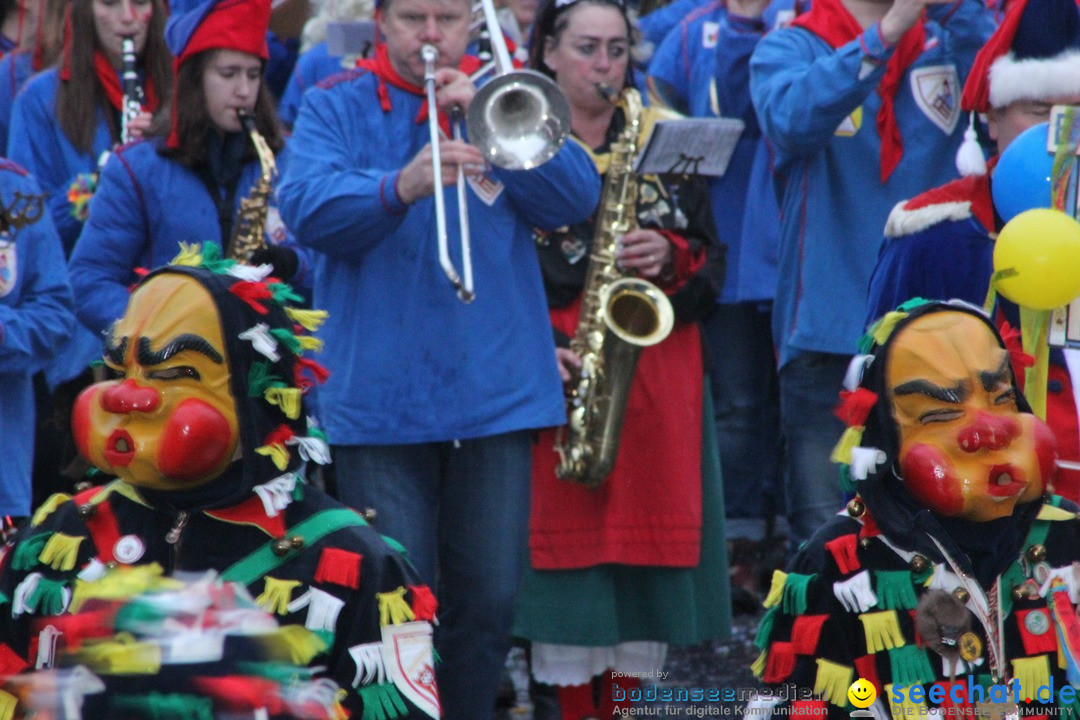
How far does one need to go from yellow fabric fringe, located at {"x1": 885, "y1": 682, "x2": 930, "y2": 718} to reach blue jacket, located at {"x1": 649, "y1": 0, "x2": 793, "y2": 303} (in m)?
3.61

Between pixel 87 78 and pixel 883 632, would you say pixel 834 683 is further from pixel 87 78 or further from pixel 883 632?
pixel 87 78

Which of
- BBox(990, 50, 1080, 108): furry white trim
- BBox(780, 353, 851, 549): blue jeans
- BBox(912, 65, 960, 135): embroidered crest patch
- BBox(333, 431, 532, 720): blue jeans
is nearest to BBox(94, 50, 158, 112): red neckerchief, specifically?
BBox(333, 431, 532, 720): blue jeans

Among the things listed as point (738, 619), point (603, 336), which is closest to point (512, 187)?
point (603, 336)

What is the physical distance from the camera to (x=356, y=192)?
4.53 m

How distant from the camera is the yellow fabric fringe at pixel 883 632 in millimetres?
3332

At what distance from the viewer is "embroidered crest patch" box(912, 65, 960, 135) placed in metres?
5.52

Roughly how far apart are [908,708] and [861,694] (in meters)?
0.10

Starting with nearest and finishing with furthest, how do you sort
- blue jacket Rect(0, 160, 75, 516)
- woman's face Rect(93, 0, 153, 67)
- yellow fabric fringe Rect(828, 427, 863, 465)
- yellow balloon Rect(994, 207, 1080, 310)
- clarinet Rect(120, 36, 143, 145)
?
yellow fabric fringe Rect(828, 427, 863, 465)
yellow balloon Rect(994, 207, 1080, 310)
blue jacket Rect(0, 160, 75, 516)
clarinet Rect(120, 36, 143, 145)
woman's face Rect(93, 0, 153, 67)

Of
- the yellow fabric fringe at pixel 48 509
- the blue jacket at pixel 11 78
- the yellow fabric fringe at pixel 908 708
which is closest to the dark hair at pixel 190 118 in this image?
the blue jacket at pixel 11 78

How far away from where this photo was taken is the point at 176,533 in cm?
338

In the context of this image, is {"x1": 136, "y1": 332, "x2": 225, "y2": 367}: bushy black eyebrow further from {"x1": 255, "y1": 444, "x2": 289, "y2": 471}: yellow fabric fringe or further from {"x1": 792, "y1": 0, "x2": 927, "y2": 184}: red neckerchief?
{"x1": 792, "y1": 0, "x2": 927, "y2": 184}: red neckerchief

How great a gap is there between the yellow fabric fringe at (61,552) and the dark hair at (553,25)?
10.2 feet

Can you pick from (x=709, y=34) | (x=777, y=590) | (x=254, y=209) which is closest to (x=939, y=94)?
(x=709, y=34)

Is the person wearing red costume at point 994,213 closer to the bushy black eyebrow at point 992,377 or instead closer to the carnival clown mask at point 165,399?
the bushy black eyebrow at point 992,377
